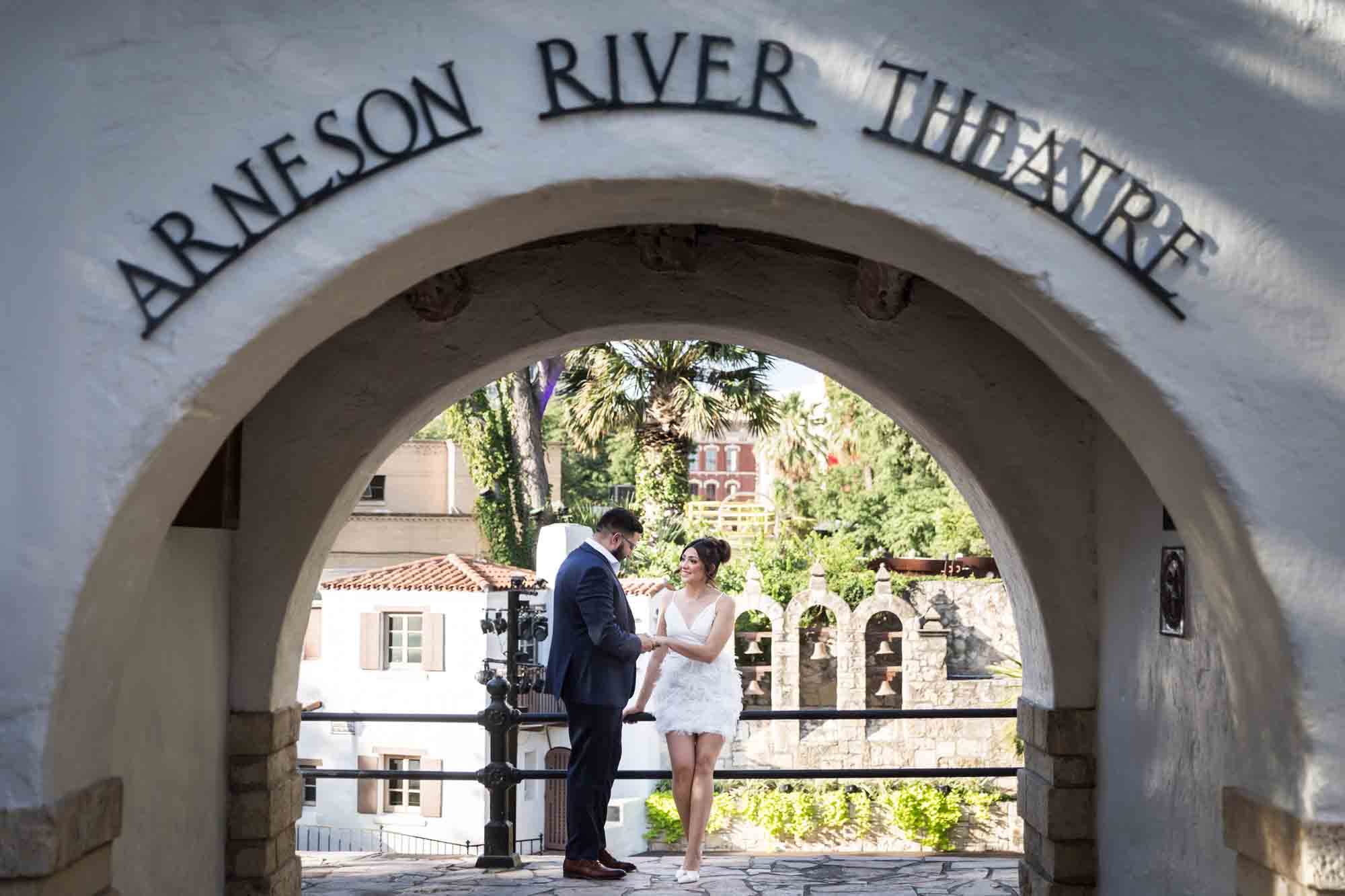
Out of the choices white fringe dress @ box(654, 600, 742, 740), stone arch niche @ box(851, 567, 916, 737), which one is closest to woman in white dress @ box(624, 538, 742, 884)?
white fringe dress @ box(654, 600, 742, 740)

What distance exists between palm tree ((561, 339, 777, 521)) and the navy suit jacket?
13760 millimetres

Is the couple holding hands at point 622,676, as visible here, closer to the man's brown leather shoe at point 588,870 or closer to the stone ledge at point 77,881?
the man's brown leather shoe at point 588,870

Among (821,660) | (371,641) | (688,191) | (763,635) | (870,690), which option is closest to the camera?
(688,191)

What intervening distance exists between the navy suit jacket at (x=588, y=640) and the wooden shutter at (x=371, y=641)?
19.3m

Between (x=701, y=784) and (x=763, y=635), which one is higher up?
(x=701, y=784)

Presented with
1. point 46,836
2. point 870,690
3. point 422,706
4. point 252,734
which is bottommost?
point 422,706

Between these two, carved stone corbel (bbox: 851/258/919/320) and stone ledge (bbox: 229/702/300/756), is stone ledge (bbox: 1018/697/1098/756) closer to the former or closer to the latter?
carved stone corbel (bbox: 851/258/919/320)

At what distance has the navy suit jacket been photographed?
5.58 m

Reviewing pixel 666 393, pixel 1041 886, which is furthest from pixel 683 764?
pixel 666 393

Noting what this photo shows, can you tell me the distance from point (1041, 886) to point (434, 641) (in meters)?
19.3

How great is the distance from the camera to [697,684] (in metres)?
5.85

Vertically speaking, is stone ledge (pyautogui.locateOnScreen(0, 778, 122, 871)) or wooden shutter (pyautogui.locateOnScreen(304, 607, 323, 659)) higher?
stone ledge (pyautogui.locateOnScreen(0, 778, 122, 871))

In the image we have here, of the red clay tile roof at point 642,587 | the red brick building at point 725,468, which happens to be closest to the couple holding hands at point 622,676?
the red clay tile roof at point 642,587

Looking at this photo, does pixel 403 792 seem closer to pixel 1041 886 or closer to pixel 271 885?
pixel 271 885
